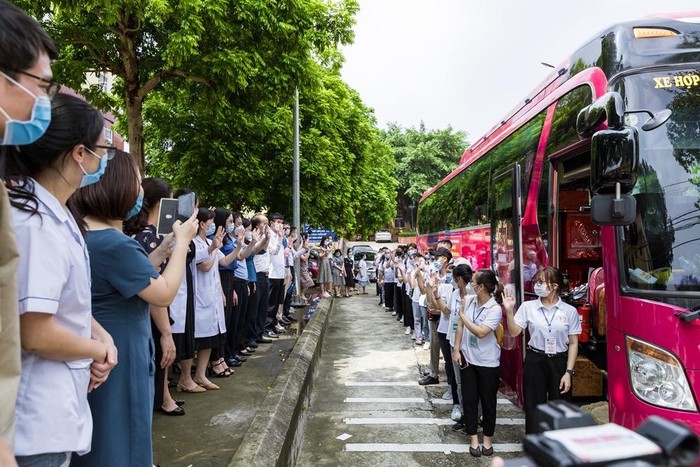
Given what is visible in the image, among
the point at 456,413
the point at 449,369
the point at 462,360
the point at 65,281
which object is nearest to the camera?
the point at 65,281

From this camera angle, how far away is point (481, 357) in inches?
187

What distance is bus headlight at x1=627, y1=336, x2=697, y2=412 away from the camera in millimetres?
2781

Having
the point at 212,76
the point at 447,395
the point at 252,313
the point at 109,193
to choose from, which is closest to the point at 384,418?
the point at 447,395

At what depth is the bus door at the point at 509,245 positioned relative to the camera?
5.10 metres

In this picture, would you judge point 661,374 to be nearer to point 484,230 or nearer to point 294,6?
point 484,230

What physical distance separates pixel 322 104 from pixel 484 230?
10.8 m

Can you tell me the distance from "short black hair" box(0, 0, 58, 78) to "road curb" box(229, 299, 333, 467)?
2.66 m

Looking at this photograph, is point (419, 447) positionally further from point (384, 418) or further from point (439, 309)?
point (439, 309)

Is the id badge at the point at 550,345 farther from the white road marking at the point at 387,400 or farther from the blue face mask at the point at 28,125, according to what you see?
the blue face mask at the point at 28,125

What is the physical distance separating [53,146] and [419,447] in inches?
173

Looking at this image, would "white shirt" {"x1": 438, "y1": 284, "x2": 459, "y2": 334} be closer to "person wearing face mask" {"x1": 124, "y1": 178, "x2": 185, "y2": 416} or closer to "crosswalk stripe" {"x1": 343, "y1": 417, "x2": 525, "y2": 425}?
"crosswalk stripe" {"x1": 343, "y1": 417, "x2": 525, "y2": 425}

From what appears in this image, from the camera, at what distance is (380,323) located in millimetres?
13555

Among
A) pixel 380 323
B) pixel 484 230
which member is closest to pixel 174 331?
pixel 484 230

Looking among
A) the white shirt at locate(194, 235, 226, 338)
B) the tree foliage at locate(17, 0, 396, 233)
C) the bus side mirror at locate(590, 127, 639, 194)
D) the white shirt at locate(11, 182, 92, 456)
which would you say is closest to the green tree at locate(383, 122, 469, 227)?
the tree foliage at locate(17, 0, 396, 233)
